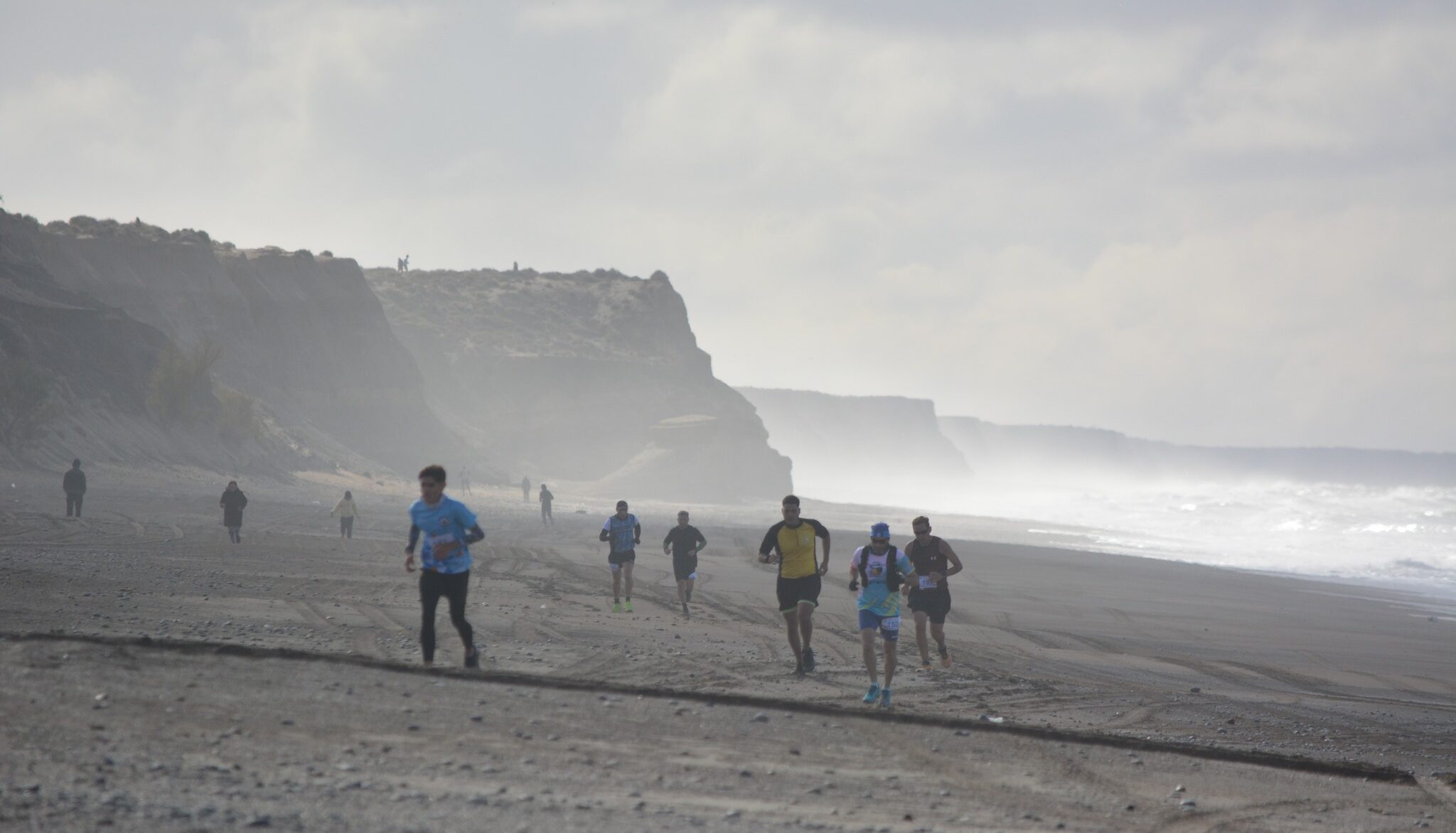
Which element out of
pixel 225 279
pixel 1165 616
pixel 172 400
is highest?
pixel 225 279

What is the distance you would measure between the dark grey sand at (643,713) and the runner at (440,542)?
2.38 feet

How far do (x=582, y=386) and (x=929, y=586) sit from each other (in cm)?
8487

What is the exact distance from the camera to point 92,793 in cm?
569

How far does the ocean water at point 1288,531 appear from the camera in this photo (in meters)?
40.5

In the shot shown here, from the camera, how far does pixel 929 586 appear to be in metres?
13.2

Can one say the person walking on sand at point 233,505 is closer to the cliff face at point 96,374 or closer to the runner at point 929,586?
the runner at point 929,586

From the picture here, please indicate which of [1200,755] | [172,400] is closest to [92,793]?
[1200,755]

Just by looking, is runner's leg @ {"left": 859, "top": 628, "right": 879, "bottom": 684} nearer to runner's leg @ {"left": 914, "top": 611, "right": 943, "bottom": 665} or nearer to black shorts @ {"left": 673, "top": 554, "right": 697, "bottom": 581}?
runner's leg @ {"left": 914, "top": 611, "right": 943, "bottom": 665}

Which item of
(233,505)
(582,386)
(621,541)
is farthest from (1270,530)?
(582,386)

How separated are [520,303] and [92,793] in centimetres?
10567

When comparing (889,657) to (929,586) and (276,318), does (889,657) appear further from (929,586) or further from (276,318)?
(276,318)

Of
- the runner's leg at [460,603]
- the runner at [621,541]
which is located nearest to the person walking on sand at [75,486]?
the runner at [621,541]

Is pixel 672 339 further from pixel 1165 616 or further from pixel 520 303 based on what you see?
pixel 1165 616

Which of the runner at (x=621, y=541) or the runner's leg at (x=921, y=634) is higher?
the runner at (x=621, y=541)
